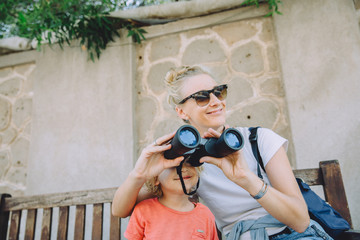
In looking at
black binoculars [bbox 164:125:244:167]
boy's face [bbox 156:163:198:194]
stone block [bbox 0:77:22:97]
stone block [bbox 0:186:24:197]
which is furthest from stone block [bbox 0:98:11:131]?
black binoculars [bbox 164:125:244:167]

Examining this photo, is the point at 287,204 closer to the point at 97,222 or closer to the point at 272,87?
the point at 97,222

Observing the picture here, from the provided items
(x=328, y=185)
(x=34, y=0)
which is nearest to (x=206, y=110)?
(x=328, y=185)

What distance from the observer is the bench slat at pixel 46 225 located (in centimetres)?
184

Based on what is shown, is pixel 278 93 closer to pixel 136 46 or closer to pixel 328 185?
pixel 328 185

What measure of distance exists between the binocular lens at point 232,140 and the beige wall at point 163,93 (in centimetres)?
138

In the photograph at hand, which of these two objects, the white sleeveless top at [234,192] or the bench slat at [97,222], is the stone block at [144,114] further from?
the white sleeveless top at [234,192]

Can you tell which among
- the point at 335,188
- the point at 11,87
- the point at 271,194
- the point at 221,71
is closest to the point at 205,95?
the point at 271,194

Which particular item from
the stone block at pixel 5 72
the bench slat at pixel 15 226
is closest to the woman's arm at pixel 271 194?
the bench slat at pixel 15 226

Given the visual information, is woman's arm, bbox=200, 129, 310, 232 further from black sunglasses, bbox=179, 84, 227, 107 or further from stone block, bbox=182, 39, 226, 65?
stone block, bbox=182, 39, 226, 65

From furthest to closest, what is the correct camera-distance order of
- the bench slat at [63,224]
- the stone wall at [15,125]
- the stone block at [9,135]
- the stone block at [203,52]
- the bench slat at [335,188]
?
1. the stone block at [9,135]
2. the stone wall at [15,125]
3. the stone block at [203,52]
4. the bench slat at [63,224]
5. the bench slat at [335,188]

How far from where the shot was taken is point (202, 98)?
1649 millimetres

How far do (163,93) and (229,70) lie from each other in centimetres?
73

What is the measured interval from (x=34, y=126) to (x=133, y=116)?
46.3 inches

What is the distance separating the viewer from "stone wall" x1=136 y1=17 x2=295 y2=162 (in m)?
2.61
